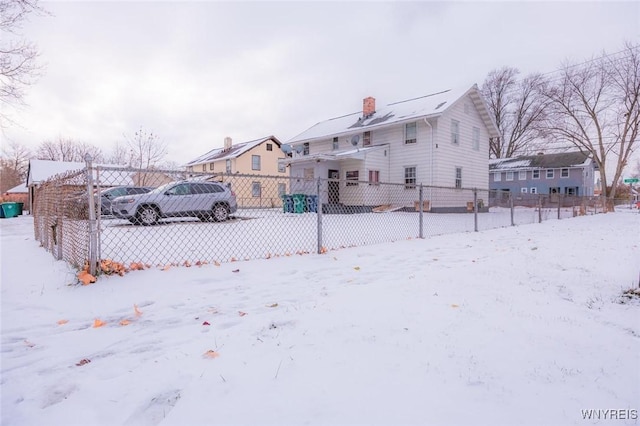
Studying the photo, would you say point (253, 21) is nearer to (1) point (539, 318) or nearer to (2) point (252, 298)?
(2) point (252, 298)

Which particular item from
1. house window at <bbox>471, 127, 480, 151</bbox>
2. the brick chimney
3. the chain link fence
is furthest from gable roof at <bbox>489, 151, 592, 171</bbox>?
the chain link fence

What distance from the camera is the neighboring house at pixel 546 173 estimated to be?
37000 mm

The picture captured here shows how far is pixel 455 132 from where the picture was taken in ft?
60.2

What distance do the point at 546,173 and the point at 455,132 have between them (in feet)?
94.9

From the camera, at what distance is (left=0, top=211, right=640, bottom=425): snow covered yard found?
59.3 inches

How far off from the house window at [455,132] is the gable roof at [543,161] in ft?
86.1

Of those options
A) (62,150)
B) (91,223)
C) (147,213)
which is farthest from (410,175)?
(62,150)

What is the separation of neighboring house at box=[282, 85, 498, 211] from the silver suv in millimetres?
6262

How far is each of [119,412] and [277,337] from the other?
101cm

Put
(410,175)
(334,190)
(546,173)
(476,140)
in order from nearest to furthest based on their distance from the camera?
(410,175), (334,190), (476,140), (546,173)

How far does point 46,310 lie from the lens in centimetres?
282

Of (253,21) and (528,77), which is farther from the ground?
(528,77)

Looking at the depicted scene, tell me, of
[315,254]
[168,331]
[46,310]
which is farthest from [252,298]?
[315,254]

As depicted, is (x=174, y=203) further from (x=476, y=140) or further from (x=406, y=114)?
(x=476, y=140)
